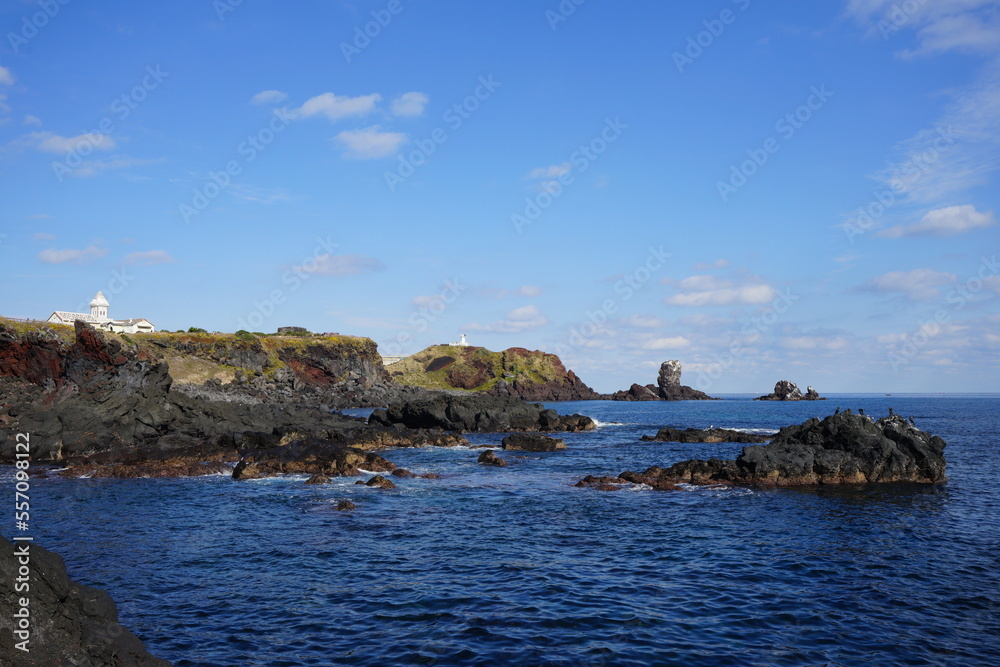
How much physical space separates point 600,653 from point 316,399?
127666 mm

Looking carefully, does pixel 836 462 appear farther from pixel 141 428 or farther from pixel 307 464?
pixel 141 428

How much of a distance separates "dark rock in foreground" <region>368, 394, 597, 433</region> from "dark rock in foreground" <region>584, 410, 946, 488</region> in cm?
4522

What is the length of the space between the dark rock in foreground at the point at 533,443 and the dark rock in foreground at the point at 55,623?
5526cm

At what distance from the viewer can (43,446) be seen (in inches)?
2072

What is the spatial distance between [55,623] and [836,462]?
44895 mm

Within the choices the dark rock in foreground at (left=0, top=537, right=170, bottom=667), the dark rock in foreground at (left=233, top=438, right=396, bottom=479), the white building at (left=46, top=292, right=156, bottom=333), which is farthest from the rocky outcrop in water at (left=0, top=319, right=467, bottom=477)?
the white building at (left=46, top=292, right=156, bottom=333)

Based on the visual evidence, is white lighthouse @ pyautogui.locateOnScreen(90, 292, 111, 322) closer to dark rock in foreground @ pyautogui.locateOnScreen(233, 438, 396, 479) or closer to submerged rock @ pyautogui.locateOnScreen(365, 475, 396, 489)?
dark rock in foreground @ pyautogui.locateOnScreen(233, 438, 396, 479)

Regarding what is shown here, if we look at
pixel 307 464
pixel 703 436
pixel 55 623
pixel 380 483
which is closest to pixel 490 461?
pixel 380 483

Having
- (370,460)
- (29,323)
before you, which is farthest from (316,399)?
(370,460)

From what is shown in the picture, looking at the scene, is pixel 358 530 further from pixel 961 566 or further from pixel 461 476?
pixel 961 566

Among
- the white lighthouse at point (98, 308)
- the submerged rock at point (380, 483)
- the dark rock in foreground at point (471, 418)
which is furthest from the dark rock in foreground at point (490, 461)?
the white lighthouse at point (98, 308)

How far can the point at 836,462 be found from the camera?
140 feet

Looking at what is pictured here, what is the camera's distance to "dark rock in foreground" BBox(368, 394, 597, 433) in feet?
291

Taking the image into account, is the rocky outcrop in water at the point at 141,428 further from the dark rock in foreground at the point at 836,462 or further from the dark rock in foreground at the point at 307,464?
the dark rock in foreground at the point at 836,462
